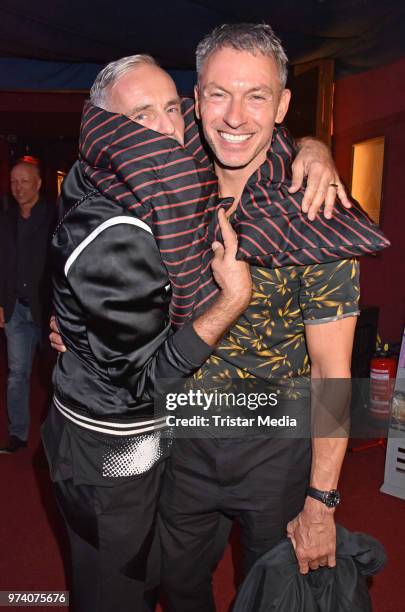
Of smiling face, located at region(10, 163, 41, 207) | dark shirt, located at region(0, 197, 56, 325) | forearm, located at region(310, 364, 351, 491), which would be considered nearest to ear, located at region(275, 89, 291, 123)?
forearm, located at region(310, 364, 351, 491)

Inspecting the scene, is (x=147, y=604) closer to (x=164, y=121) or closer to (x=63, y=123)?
(x=164, y=121)

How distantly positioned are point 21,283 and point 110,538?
247 centimetres

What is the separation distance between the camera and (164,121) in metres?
1.56

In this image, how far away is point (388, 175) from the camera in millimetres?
4516

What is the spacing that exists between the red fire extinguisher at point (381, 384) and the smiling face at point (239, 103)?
2783 millimetres

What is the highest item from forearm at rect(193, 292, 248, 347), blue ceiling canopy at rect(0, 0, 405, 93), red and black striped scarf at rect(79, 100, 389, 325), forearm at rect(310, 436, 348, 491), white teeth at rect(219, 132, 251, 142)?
blue ceiling canopy at rect(0, 0, 405, 93)

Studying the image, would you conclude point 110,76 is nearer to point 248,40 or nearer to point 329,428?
point 248,40

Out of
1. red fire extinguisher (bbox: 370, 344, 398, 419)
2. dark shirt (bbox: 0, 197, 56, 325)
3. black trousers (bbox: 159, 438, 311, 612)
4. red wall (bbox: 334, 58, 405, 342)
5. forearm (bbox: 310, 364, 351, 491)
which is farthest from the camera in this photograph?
red wall (bbox: 334, 58, 405, 342)

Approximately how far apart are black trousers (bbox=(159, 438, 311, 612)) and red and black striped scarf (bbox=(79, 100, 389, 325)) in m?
0.41

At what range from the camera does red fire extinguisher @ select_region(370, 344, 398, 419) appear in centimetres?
396

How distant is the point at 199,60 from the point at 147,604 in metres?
1.59

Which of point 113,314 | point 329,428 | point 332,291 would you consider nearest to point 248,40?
point 332,291

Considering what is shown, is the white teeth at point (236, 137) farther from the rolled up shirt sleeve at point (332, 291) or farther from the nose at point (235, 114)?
the rolled up shirt sleeve at point (332, 291)

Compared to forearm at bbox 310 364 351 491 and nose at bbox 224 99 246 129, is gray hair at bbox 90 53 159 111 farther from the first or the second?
forearm at bbox 310 364 351 491
